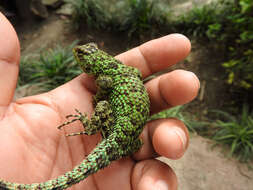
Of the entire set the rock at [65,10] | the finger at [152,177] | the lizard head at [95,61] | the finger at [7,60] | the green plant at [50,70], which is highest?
the finger at [7,60]

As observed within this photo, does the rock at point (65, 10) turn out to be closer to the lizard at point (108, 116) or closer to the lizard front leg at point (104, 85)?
the lizard at point (108, 116)

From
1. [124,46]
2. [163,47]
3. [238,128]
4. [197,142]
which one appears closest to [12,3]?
[124,46]

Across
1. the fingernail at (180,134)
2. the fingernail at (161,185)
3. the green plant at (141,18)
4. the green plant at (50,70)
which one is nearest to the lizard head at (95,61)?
the fingernail at (180,134)

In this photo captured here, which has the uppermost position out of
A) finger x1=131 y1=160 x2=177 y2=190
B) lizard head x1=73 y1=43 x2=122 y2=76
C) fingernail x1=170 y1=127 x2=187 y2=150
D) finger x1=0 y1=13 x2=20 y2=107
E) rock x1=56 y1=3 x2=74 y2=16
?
finger x1=0 y1=13 x2=20 y2=107

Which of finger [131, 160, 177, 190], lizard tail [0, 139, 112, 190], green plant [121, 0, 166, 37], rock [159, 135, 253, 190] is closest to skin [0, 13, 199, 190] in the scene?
finger [131, 160, 177, 190]

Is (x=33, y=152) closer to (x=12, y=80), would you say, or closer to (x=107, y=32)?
(x=12, y=80)

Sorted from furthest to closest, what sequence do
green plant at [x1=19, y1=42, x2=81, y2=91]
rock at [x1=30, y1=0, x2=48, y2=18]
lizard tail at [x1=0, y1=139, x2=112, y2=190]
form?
rock at [x1=30, y1=0, x2=48, y2=18]
green plant at [x1=19, y1=42, x2=81, y2=91]
lizard tail at [x1=0, y1=139, x2=112, y2=190]

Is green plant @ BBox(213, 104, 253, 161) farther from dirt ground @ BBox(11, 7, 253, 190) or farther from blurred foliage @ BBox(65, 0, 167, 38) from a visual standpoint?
blurred foliage @ BBox(65, 0, 167, 38)
